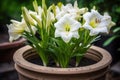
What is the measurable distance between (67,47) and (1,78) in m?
0.91

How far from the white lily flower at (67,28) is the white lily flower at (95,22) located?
52 millimetres

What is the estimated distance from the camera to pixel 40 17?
1.40 meters

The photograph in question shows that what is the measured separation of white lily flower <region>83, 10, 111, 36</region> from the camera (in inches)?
51.2

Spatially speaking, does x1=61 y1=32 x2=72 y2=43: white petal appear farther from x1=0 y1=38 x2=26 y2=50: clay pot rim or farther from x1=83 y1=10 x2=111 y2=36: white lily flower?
x1=0 y1=38 x2=26 y2=50: clay pot rim

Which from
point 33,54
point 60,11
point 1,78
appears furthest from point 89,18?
point 1,78

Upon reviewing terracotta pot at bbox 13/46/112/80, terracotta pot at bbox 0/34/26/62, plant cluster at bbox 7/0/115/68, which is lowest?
terracotta pot at bbox 0/34/26/62

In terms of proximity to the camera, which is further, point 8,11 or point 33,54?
point 8,11

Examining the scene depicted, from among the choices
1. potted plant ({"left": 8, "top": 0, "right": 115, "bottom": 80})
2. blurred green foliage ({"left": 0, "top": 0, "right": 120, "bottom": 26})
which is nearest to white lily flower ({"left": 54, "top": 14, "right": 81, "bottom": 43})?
potted plant ({"left": 8, "top": 0, "right": 115, "bottom": 80})

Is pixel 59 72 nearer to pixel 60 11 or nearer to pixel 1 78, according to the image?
pixel 60 11

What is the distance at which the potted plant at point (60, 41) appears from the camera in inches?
49.1

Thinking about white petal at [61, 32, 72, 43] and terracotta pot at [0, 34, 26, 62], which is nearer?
A: white petal at [61, 32, 72, 43]

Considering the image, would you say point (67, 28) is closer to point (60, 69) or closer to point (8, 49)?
point (60, 69)

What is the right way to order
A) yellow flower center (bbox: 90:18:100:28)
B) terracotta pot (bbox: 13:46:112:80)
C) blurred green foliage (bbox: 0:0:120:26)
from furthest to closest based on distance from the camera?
blurred green foliage (bbox: 0:0:120:26), yellow flower center (bbox: 90:18:100:28), terracotta pot (bbox: 13:46:112:80)

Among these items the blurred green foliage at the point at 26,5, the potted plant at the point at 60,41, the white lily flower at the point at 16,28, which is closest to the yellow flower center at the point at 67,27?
the potted plant at the point at 60,41
